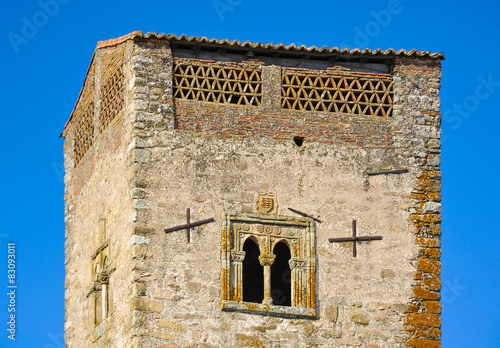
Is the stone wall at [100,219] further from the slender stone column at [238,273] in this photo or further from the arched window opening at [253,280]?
the arched window opening at [253,280]

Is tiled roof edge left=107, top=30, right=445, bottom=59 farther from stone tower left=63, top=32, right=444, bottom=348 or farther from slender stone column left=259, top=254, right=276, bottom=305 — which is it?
slender stone column left=259, top=254, right=276, bottom=305

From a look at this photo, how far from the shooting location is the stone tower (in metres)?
23.1

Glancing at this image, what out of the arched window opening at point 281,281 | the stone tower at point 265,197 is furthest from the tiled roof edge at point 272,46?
the arched window opening at point 281,281

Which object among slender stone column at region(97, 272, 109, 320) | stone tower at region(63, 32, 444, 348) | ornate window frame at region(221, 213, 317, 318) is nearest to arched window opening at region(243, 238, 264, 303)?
stone tower at region(63, 32, 444, 348)

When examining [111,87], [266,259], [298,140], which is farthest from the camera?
[111,87]

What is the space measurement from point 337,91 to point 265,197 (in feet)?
7.40

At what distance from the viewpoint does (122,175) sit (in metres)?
23.9

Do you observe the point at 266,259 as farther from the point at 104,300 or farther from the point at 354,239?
the point at 104,300

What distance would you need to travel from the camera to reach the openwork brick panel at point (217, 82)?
2412cm

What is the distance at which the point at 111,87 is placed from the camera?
2503 cm

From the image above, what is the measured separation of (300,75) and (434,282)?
397 centimetres

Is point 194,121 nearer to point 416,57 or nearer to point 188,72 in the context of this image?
point 188,72

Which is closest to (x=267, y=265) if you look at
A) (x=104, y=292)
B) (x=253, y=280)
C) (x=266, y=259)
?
(x=266, y=259)

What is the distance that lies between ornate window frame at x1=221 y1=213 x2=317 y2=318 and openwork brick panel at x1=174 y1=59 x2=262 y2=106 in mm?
1987
